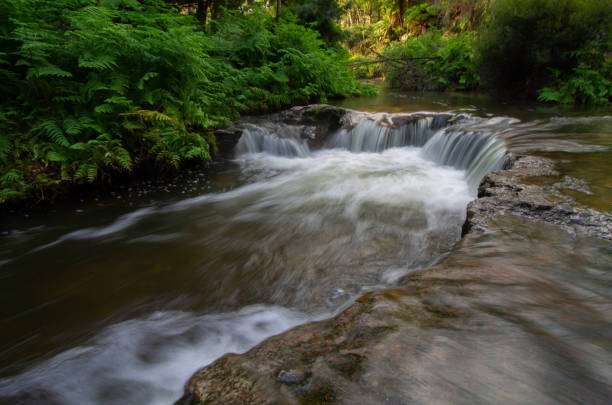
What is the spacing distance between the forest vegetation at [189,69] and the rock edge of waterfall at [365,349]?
3.93 metres

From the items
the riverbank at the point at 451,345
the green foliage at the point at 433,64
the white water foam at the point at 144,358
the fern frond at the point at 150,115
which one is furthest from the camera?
the green foliage at the point at 433,64

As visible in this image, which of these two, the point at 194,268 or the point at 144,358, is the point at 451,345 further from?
the point at 194,268

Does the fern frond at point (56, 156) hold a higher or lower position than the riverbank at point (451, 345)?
higher

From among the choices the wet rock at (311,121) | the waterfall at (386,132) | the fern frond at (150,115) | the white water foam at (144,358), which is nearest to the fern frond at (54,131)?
the fern frond at (150,115)

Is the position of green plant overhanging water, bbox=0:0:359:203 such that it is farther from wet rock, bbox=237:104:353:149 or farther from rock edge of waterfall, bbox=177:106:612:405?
rock edge of waterfall, bbox=177:106:612:405

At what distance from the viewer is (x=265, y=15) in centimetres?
1166

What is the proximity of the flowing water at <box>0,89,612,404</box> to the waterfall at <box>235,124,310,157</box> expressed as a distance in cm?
68

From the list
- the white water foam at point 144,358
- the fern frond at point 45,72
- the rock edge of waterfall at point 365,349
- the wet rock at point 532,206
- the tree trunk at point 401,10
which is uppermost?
the tree trunk at point 401,10

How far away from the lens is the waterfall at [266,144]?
7.58 m

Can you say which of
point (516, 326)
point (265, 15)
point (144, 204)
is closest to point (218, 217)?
point (144, 204)

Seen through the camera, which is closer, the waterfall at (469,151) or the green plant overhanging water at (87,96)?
the green plant overhanging water at (87,96)

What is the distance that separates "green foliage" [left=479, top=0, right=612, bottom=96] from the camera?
8531 millimetres

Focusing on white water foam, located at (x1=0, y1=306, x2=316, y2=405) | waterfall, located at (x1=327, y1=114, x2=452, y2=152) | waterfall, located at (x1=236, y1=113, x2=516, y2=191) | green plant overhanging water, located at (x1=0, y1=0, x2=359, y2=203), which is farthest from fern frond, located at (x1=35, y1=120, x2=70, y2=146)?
waterfall, located at (x1=327, y1=114, x2=452, y2=152)

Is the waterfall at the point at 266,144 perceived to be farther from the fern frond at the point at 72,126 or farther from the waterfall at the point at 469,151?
the fern frond at the point at 72,126
